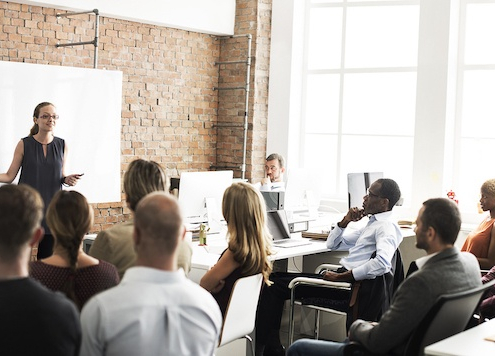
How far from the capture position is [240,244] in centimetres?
400

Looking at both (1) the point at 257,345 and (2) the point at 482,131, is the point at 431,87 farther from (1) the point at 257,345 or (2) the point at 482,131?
(1) the point at 257,345

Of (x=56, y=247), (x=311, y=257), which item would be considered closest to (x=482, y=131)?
(x=311, y=257)

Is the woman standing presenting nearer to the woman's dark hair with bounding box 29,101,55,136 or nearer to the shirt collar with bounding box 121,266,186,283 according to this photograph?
the woman's dark hair with bounding box 29,101,55,136

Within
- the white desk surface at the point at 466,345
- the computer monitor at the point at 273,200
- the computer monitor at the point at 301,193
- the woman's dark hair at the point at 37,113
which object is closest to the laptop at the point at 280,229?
the computer monitor at the point at 273,200

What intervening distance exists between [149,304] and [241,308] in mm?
1719

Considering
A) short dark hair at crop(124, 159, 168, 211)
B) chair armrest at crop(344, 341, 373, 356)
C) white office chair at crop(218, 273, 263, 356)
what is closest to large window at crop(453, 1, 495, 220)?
white office chair at crop(218, 273, 263, 356)

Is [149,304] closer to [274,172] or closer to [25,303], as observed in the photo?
[25,303]

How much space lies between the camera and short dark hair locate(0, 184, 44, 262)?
222 cm

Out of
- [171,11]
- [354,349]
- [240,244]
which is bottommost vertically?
[354,349]

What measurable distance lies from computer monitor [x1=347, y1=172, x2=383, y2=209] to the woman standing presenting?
2346 millimetres

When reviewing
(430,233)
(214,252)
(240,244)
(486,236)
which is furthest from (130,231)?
(486,236)

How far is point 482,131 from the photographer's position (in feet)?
27.7

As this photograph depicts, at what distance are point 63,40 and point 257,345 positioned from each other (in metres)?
4.12

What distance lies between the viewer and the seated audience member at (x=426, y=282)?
315 cm
